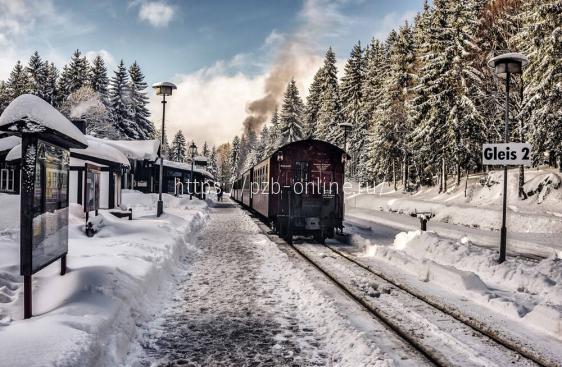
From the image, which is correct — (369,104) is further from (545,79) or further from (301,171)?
(301,171)

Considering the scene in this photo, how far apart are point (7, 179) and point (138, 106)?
36689mm

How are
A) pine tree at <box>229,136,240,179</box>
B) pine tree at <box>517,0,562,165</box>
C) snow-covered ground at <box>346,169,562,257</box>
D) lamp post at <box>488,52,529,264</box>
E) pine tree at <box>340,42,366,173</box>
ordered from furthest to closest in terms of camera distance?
pine tree at <box>229,136,240,179</box> < pine tree at <box>340,42,366,173</box> < pine tree at <box>517,0,562,165</box> < snow-covered ground at <box>346,169,562,257</box> < lamp post at <box>488,52,529,264</box>

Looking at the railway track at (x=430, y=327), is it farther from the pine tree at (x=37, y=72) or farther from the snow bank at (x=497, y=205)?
the pine tree at (x=37, y=72)

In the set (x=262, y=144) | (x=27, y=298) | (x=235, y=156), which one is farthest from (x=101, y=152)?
(x=235, y=156)

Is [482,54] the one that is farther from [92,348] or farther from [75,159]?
[92,348]

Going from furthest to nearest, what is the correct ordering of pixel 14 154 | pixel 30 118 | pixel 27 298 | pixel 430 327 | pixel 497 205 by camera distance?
pixel 497 205
pixel 14 154
pixel 430 327
pixel 27 298
pixel 30 118

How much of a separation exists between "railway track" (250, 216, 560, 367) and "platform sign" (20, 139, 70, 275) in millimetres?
4623

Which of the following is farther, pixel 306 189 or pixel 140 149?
pixel 140 149

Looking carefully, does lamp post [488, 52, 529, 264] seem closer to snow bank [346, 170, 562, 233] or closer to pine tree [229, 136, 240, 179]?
snow bank [346, 170, 562, 233]

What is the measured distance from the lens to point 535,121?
2391 cm

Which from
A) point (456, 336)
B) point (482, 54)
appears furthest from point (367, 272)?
point (482, 54)

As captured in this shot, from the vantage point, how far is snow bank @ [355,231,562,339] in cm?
613

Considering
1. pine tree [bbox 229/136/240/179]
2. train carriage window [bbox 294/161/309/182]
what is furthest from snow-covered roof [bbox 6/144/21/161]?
pine tree [bbox 229/136/240/179]

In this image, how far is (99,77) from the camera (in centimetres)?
5828
